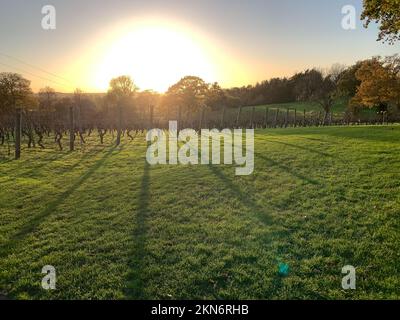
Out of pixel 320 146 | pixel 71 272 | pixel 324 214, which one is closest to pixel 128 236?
pixel 71 272

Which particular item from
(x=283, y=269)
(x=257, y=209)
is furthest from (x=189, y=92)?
(x=283, y=269)

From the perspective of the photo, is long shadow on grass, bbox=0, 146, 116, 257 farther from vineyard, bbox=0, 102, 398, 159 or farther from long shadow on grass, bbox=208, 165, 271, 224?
vineyard, bbox=0, 102, 398, 159

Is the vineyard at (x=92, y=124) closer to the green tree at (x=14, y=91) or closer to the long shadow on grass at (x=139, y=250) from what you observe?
the long shadow on grass at (x=139, y=250)

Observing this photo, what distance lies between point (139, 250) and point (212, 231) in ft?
5.75

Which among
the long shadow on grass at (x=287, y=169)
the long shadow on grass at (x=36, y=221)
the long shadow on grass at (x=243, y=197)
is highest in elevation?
the long shadow on grass at (x=287, y=169)

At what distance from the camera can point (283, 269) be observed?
575 cm

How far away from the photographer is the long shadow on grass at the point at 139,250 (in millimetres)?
5336

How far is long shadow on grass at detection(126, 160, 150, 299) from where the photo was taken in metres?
Result: 5.34

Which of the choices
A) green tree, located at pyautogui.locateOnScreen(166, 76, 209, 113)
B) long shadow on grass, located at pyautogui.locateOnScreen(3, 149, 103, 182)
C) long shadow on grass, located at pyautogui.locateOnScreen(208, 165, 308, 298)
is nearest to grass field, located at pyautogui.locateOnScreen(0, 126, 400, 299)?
long shadow on grass, located at pyautogui.locateOnScreen(208, 165, 308, 298)

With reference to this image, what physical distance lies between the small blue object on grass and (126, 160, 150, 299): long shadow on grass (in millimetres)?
2423

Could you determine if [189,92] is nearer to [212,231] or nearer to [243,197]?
[243,197]

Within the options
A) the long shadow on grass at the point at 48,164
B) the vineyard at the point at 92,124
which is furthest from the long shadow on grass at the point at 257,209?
the vineyard at the point at 92,124

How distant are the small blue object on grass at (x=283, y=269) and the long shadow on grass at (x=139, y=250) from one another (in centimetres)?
242

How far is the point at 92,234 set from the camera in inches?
306
